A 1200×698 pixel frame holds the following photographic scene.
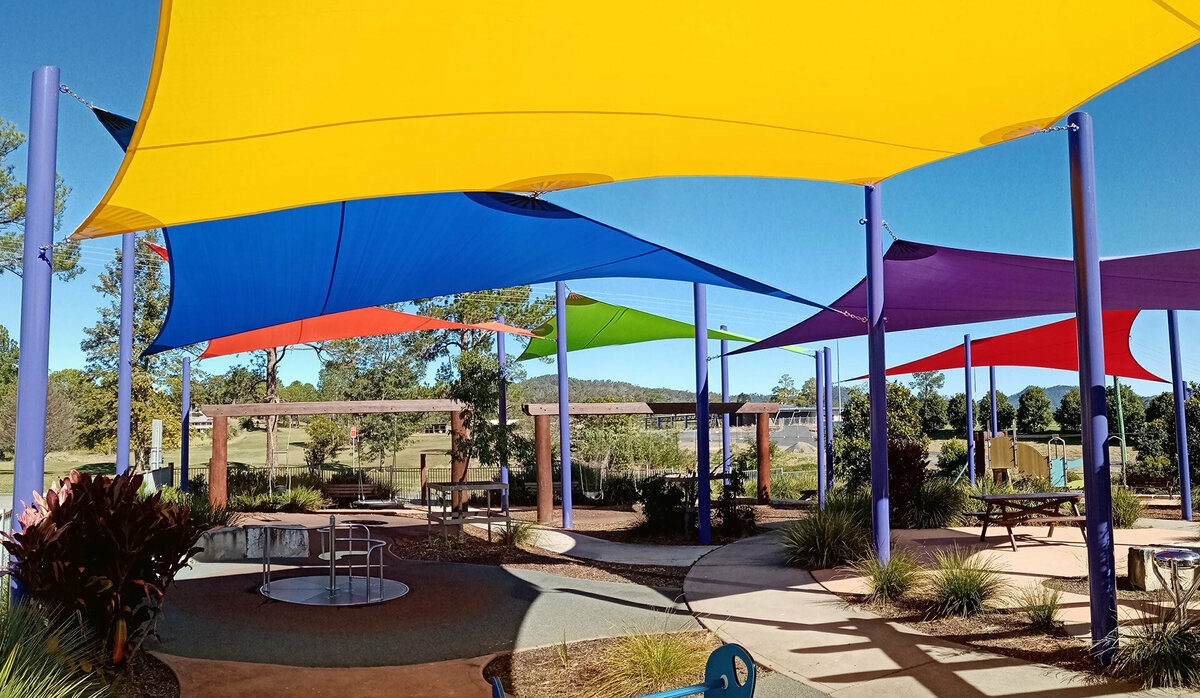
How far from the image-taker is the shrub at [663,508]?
36.8 ft

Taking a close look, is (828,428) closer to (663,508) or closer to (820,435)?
(820,435)

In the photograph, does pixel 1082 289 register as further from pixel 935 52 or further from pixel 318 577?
pixel 318 577

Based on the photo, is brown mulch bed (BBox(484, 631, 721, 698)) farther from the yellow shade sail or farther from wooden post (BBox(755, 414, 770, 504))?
wooden post (BBox(755, 414, 770, 504))

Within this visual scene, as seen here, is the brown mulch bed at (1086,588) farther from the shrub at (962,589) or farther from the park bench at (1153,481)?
the park bench at (1153,481)

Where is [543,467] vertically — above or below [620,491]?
above

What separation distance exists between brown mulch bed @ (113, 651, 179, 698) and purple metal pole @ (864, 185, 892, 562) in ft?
17.6

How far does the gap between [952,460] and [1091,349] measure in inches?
621

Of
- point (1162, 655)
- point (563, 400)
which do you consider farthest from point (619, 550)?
point (1162, 655)

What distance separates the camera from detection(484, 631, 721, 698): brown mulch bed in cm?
464

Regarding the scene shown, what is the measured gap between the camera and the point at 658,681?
449cm

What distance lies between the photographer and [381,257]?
673cm

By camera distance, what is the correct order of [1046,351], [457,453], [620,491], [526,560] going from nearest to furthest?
[526,560] → [457,453] → [1046,351] → [620,491]

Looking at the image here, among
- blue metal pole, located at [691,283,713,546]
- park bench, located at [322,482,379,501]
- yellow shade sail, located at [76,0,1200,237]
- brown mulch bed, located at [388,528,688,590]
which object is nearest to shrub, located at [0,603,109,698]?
yellow shade sail, located at [76,0,1200,237]

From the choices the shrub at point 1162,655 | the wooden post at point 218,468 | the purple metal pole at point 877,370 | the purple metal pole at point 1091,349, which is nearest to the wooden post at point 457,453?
the wooden post at point 218,468
